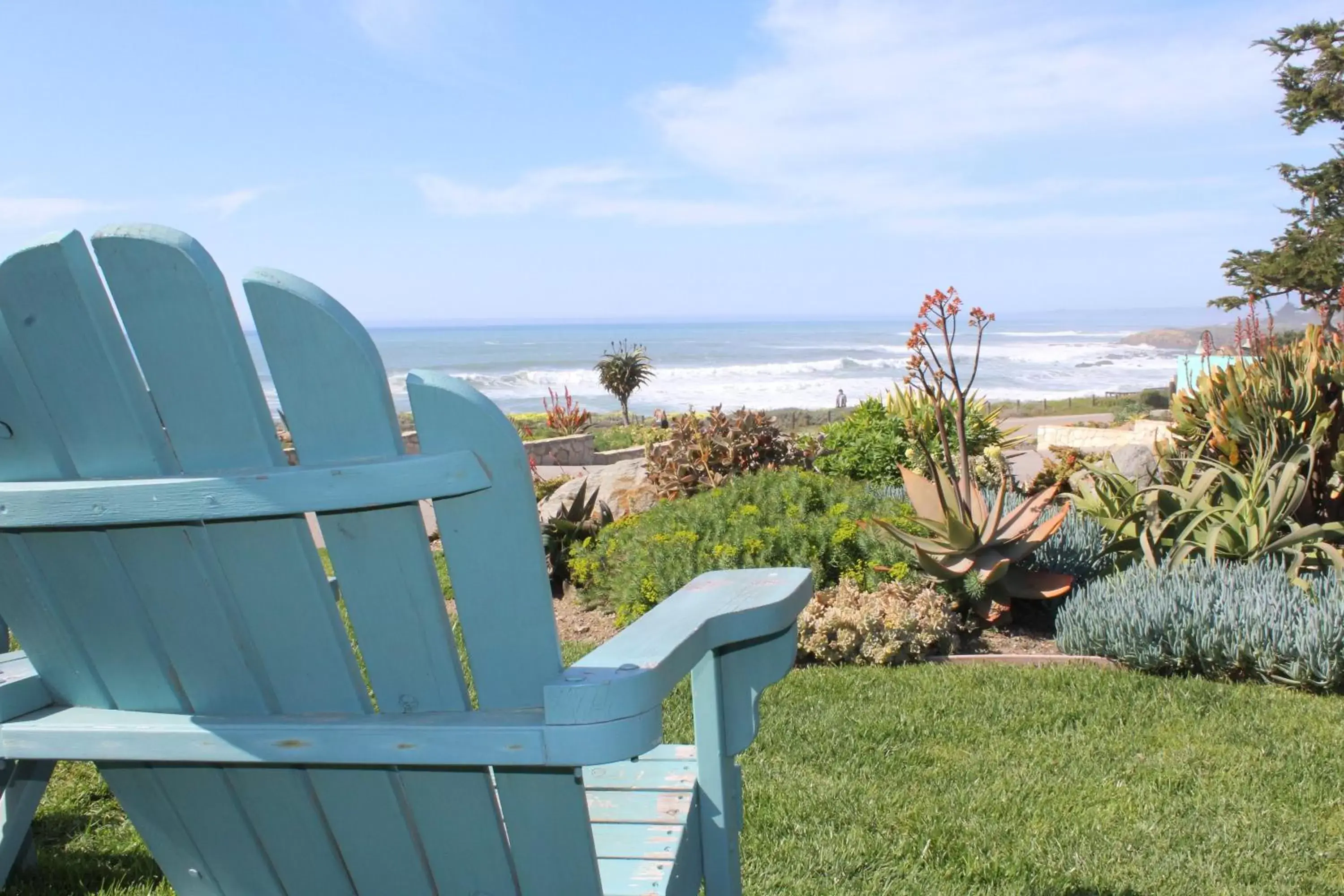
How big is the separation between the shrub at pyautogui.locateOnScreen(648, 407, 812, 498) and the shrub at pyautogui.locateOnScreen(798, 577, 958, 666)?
122 inches

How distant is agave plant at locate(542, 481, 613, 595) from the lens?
7.26 m

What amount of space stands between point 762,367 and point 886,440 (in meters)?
58.6

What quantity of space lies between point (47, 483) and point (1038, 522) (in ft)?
18.5

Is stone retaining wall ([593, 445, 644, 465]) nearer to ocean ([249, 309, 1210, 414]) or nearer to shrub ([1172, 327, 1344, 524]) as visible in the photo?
shrub ([1172, 327, 1344, 524])

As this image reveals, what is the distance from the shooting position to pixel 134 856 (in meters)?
3.04

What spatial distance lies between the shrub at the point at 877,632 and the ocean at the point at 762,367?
70.0 ft

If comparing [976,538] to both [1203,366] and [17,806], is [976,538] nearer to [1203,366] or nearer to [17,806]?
[17,806]

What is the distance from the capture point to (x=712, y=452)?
8.44m

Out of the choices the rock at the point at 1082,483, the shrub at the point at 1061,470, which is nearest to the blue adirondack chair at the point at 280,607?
the rock at the point at 1082,483

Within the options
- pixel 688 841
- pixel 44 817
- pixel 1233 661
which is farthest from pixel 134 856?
pixel 1233 661

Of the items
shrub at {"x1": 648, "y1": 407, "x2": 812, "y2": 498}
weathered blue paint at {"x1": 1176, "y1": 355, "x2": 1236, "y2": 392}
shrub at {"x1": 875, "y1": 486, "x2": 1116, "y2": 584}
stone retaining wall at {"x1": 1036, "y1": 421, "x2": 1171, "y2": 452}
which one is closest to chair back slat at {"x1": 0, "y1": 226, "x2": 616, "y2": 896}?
shrub at {"x1": 875, "y1": 486, "x2": 1116, "y2": 584}

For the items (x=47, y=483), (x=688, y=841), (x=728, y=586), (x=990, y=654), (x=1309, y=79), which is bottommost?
(x=990, y=654)

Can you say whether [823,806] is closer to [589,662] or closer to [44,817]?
[589,662]

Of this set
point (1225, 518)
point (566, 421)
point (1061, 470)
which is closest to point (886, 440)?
point (1061, 470)
